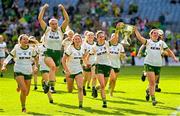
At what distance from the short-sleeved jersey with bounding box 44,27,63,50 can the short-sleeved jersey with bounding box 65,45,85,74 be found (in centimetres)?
132

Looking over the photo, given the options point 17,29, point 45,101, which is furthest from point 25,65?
point 17,29

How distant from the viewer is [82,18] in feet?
134

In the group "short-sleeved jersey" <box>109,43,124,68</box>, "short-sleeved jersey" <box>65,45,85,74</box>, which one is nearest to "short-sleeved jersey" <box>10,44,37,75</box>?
"short-sleeved jersey" <box>65,45,85,74</box>

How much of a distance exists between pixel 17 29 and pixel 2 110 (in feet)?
80.0

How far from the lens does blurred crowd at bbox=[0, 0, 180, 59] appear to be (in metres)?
38.3

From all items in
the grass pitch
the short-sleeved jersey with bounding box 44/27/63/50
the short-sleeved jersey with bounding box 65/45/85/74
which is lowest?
the grass pitch

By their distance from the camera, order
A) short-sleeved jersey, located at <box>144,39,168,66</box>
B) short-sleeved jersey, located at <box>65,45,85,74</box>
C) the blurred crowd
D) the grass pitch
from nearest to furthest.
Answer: the grass pitch < short-sleeved jersey, located at <box>65,45,85,74</box> < short-sleeved jersey, located at <box>144,39,168,66</box> < the blurred crowd

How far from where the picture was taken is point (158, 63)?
15867 mm

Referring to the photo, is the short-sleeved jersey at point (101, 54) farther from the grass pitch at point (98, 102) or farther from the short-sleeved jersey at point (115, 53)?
the short-sleeved jersey at point (115, 53)

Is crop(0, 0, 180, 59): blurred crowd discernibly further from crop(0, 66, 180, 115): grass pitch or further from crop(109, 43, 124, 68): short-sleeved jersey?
crop(109, 43, 124, 68): short-sleeved jersey

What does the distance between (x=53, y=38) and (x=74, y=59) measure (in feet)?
4.99

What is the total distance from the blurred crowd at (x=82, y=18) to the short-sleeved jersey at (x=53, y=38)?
20358 mm

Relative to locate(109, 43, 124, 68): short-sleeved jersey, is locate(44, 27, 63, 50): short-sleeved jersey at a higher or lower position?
higher

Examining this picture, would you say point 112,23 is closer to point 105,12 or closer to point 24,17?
point 105,12
